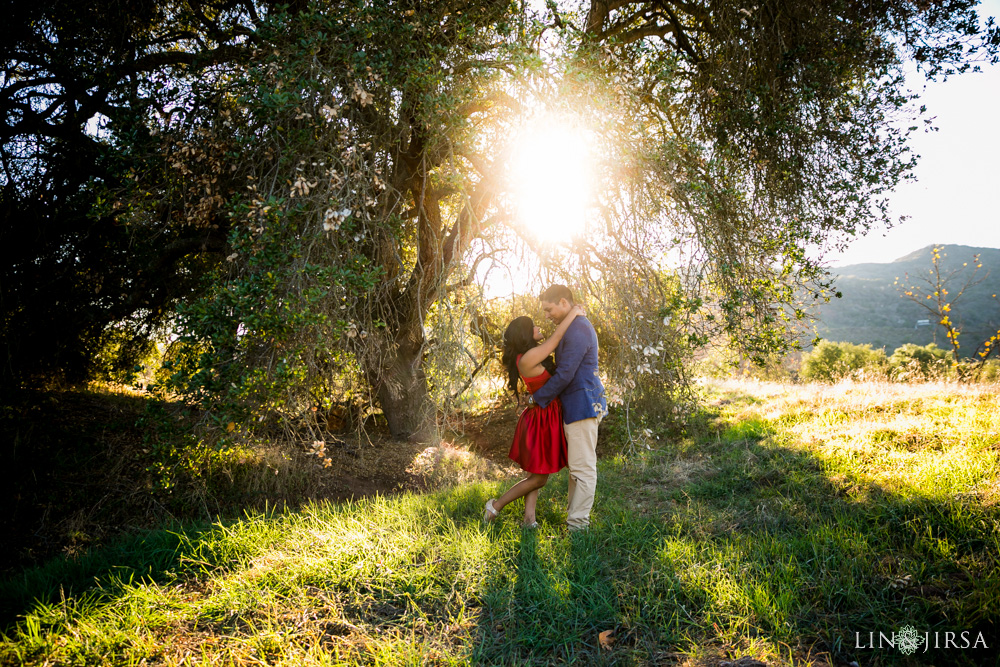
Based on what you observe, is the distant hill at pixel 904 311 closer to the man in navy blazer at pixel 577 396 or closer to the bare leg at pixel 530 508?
the man in navy blazer at pixel 577 396

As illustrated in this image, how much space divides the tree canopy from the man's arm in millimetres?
1070

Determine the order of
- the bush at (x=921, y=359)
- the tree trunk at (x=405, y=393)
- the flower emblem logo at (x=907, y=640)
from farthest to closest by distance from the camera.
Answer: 1. the bush at (x=921, y=359)
2. the tree trunk at (x=405, y=393)
3. the flower emblem logo at (x=907, y=640)

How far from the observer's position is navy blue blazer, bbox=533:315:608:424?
3785 mm

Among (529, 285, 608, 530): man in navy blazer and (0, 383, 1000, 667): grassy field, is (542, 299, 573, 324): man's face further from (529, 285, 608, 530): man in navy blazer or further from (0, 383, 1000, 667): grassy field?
(0, 383, 1000, 667): grassy field

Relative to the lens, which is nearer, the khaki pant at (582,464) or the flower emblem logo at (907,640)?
the flower emblem logo at (907,640)

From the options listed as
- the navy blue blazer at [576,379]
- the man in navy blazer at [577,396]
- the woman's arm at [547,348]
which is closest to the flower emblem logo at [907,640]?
the man in navy blazer at [577,396]

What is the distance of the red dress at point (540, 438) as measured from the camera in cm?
390

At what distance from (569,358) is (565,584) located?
1551mm

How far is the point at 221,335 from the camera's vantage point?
150 inches

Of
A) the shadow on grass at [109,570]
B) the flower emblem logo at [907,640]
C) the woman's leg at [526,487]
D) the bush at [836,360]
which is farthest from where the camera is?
the bush at [836,360]

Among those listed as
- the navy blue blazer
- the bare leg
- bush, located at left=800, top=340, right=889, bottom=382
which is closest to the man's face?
the navy blue blazer

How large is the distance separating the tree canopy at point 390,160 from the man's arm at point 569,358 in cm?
107

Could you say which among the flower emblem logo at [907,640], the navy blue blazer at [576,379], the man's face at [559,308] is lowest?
the flower emblem logo at [907,640]

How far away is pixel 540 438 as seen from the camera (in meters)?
3.96
